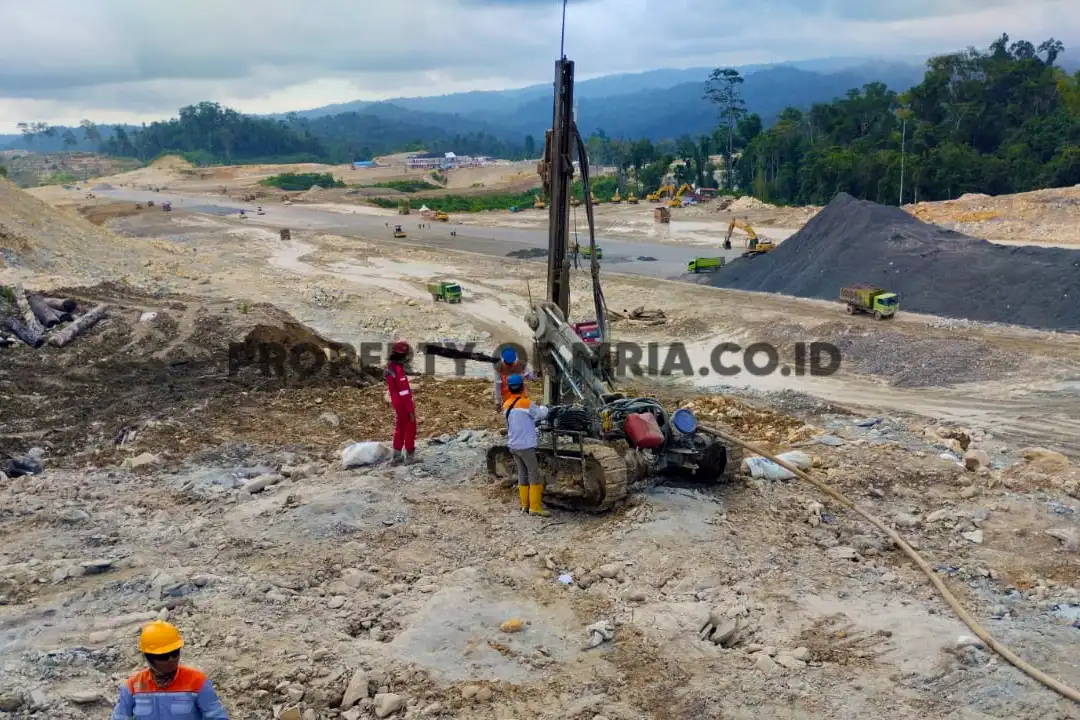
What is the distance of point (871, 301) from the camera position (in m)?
21.2

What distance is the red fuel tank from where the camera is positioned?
27.9 feet

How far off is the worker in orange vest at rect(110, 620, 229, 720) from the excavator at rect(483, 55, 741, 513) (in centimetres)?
481

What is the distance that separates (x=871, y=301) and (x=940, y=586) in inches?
601

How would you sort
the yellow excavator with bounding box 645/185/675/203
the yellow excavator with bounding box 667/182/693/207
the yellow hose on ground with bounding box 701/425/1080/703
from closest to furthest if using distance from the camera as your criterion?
the yellow hose on ground with bounding box 701/425/1080/703 → the yellow excavator with bounding box 667/182/693/207 → the yellow excavator with bounding box 645/185/675/203

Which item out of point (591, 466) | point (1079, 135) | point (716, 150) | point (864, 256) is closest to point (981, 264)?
point (864, 256)

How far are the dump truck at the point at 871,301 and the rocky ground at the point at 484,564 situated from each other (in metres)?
6.34

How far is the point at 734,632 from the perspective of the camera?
6.50 m

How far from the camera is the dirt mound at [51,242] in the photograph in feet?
80.4

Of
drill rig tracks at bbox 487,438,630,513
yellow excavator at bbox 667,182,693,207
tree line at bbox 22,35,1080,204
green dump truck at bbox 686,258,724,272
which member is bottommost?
drill rig tracks at bbox 487,438,630,513

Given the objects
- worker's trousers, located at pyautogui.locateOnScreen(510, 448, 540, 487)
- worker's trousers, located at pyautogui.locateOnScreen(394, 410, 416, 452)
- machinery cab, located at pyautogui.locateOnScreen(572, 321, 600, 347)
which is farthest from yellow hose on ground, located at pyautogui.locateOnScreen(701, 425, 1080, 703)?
worker's trousers, located at pyautogui.locateOnScreen(394, 410, 416, 452)

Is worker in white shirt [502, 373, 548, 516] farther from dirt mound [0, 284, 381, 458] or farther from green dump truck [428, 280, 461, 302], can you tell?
green dump truck [428, 280, 461, 302]

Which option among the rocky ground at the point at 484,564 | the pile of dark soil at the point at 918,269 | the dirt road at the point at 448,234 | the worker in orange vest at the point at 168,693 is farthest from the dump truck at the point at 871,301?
the worker in orange vest at the point at 168,693

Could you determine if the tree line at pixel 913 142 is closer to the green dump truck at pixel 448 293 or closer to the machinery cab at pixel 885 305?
the machinery cab at pixel 885 305

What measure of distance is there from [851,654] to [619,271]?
2461cm
